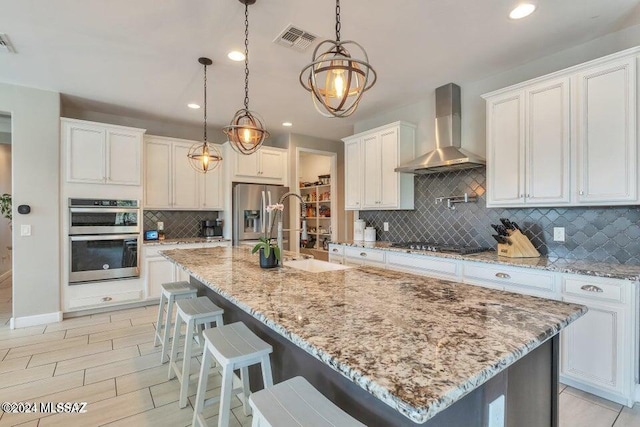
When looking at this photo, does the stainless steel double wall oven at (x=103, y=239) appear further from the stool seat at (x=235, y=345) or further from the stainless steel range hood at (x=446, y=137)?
the stainless steel range hood at (x=446, y=137)

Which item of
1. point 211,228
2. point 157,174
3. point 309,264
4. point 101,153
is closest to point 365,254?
point 309,264

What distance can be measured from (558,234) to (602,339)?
37.7 inches

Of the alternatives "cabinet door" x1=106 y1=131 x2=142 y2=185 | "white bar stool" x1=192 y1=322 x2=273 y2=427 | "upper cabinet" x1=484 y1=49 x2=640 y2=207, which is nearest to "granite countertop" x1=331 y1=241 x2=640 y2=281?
"upper cabinet" x1=484 y1=49 x2=640 y2=207

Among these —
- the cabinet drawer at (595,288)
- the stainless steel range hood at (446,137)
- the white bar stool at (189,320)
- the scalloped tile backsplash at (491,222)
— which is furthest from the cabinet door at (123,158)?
the cabinet drawer at (595,288)

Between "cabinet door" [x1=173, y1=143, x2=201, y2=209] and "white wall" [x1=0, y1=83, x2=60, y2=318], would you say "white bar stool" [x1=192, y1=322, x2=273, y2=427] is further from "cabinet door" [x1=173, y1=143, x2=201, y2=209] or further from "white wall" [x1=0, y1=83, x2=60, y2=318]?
"cabinet door" [x1=173, y1=143, x2=201, y2=209]

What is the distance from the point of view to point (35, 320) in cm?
→ 354

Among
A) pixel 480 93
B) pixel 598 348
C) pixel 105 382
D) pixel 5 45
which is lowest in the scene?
pixel 105 382

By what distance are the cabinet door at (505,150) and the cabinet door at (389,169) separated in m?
1.13

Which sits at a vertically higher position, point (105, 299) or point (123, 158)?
point (123, 158)

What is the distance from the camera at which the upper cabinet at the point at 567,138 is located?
221 cm

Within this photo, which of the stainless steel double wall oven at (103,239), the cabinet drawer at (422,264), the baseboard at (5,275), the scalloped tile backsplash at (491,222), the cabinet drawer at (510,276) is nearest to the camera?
the cabinet drawer at (510,276)

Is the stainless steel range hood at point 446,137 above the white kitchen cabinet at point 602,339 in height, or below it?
above

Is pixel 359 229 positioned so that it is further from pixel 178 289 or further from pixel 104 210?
pixel 104 210

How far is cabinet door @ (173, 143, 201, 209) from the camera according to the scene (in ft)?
15.3
